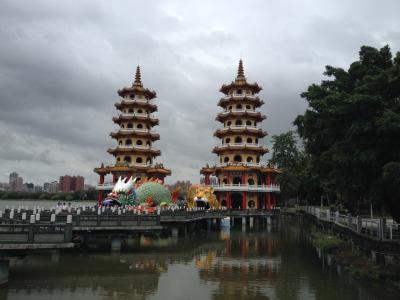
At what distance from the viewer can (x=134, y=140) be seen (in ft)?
204

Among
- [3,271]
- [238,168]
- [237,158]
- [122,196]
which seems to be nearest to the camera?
[3,271]

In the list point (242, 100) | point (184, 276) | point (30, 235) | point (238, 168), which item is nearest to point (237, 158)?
point (238, 168)

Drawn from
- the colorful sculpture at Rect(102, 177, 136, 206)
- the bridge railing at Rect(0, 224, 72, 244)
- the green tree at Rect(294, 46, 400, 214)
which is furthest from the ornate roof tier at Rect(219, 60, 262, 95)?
the bridge railing at Rect(0, 224, 72, 244)

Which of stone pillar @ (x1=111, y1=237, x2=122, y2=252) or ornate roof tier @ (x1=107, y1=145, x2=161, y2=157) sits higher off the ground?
ornate roof tier @ (x1=107, y1=145, x2=161, y2=157)

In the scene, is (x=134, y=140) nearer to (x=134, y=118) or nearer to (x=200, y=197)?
(x=134, y=118)

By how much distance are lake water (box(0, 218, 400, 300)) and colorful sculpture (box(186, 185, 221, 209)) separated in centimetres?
1706

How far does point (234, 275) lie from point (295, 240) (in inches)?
710

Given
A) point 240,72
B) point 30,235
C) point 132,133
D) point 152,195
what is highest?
point 240,72

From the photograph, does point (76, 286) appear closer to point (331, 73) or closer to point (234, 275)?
point (234, 275)

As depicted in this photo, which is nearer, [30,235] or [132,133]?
[30,235]

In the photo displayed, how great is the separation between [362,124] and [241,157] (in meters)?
42.6

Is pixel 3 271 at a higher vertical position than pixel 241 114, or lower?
lower

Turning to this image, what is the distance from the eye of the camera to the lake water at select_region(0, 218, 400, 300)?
613 inches

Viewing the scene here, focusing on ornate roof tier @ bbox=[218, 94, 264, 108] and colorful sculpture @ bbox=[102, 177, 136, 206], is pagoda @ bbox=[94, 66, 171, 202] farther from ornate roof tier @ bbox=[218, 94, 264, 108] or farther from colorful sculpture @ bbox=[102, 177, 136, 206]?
colorful sculpture @ bbox=[102, 177, 136, 206]
